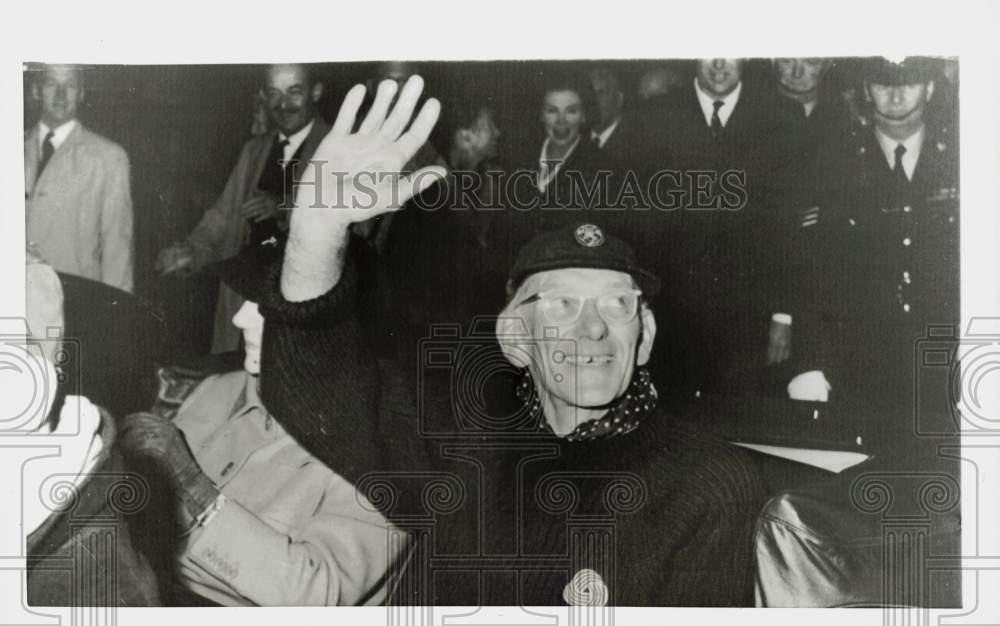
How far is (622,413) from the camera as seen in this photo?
2.70m

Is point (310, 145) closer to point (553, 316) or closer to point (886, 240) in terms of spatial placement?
point (553, 316)

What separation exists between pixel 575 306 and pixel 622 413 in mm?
320

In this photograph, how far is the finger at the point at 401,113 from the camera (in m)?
2.73

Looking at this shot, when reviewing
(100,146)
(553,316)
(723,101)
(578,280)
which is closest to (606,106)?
(723,101)

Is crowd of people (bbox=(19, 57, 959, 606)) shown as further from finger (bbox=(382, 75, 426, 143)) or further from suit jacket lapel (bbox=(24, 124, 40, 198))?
suit jacket lapel (bbox=(24, 124, 40, 198))

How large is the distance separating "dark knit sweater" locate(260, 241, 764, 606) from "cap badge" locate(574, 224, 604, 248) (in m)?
0.50

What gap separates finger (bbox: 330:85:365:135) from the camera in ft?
8.96

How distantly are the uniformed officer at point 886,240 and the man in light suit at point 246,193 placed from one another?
4.69 feet

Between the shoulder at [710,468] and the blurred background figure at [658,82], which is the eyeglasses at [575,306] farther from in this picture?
the blurred background figure at [658,82]

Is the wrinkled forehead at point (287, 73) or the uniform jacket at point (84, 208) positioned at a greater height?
the wrinkled forehead at point (287, 73)

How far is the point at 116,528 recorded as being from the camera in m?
2.73

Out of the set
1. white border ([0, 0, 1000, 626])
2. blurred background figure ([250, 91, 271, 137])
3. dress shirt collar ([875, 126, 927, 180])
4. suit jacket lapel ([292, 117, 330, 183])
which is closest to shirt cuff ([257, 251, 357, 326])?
suit jacket lapel ([292, 117, 330, 183])

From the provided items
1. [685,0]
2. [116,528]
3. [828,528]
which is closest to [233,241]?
[116,528]

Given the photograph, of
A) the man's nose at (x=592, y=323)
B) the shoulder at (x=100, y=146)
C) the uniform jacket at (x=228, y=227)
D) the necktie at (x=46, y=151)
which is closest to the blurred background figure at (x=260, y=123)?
the uniform jacket at (x=228, y=227)
